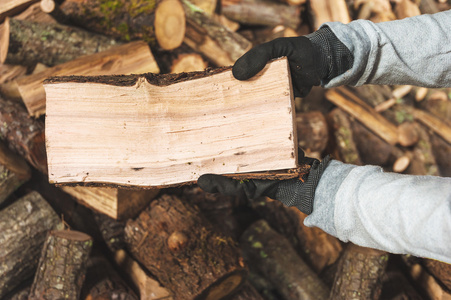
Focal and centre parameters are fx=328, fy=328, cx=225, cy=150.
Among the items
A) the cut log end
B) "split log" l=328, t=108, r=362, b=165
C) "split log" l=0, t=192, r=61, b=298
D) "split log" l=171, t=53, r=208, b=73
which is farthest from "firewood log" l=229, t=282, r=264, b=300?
the cut log end

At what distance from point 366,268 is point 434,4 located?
12.3ft

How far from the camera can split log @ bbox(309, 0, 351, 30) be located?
3.70 m

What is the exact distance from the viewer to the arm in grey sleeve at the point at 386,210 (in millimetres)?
1209

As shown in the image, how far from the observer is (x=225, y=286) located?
237cm

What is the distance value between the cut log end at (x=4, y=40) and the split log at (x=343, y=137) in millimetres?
3097

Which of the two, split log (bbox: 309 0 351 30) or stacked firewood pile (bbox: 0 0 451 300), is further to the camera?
split log (bbox: 309 0 351 30)

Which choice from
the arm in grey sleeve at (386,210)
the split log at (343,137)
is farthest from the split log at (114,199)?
the split log at (343,137)

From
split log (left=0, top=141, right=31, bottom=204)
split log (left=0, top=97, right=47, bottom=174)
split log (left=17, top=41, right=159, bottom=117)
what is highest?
split log (left=17, top=41, right=159, bottom=117)

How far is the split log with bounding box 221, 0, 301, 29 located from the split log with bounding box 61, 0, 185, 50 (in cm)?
114

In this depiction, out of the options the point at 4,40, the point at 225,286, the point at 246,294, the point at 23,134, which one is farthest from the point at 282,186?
the point at 4,40

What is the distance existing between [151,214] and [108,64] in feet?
4.15

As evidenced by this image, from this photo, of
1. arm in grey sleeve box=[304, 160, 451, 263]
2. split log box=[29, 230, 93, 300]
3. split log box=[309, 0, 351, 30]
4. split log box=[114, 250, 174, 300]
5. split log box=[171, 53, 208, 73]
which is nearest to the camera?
arm in grey sleeve box=[304, 160, 451, 263]

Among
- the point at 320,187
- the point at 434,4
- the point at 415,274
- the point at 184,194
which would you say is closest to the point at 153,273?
the point at 184,194

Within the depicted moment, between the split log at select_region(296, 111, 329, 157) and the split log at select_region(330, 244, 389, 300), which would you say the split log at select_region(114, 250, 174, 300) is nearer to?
the split log at select_region(330, 244, 389, 300)
